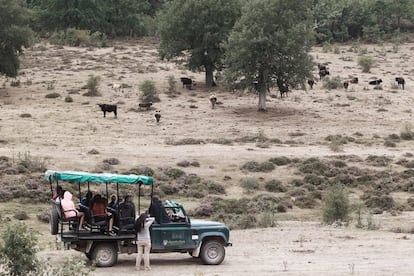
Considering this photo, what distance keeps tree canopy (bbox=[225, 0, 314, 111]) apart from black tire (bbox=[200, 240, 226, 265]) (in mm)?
35780

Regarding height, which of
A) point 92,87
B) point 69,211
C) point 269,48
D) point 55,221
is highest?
point 269,48

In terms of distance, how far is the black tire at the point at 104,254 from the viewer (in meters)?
18.4

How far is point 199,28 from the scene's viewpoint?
201 feet

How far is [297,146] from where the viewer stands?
44.7 metres

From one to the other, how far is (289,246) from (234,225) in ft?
15.1

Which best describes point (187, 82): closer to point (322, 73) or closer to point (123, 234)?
point (322, 73)

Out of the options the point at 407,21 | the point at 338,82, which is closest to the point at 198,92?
the point at 338,82

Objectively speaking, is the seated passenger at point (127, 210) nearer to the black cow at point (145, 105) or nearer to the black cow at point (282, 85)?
the black cow at point (145, 105)

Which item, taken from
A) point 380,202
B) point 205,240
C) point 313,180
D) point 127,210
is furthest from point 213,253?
point 313,180

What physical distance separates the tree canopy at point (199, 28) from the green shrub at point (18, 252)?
4728cm

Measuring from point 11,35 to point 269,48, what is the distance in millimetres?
18573

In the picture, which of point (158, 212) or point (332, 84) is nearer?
point (158, 212)

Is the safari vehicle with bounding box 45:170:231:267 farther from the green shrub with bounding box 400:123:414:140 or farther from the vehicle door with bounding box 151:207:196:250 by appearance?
the green shrub with bounding box 400:123:414:140

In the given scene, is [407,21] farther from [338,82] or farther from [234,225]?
[234,225]
